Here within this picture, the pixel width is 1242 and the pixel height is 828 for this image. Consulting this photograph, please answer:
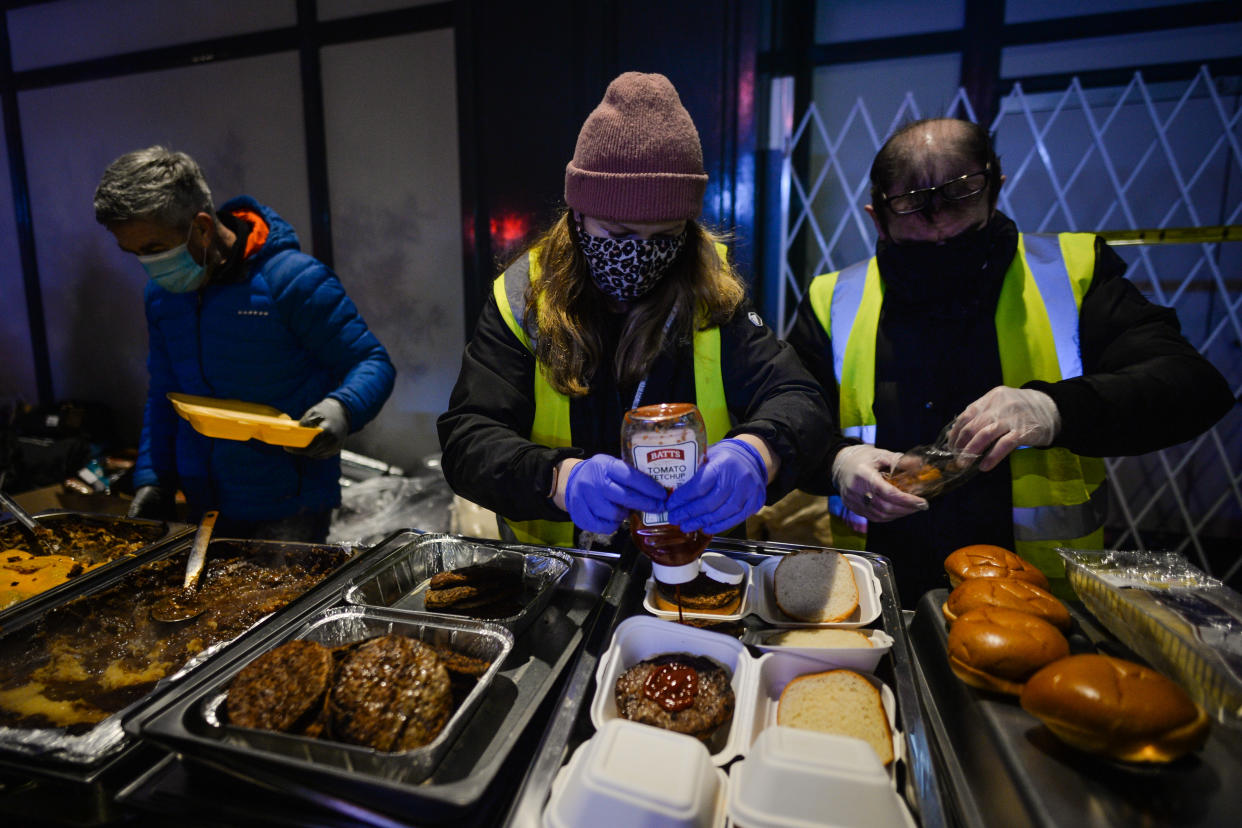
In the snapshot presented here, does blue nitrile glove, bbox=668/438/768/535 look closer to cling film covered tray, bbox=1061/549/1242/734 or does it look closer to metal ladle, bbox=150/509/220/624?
cling film covered tray, bbox=1061/549/1242/734

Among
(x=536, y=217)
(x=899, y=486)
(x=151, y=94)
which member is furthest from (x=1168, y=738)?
(x=151, y=94)

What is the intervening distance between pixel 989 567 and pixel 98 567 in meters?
1.96

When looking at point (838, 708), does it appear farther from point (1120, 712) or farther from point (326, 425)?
point (326, 425)

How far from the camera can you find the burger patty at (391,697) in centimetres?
94

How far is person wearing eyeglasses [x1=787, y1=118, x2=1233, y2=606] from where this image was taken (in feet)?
5.18

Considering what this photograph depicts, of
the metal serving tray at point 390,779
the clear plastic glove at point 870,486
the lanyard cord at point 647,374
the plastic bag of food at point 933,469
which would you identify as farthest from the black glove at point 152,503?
the plastic bag of food at point 933,469

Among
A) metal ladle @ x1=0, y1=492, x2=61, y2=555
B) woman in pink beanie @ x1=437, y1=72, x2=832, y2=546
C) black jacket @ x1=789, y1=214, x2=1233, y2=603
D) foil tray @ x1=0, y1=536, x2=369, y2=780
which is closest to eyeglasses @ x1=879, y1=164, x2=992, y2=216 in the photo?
black jacket @ x1=789, y1=214, x2=1233, y2=603

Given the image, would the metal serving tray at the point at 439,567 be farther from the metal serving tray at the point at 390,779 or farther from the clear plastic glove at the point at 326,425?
the clear plastic glove at the point at 326,425

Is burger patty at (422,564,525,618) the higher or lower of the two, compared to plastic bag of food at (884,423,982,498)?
lower

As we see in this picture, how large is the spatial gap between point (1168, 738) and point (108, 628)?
186 cm

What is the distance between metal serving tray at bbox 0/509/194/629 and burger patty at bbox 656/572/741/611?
128 cm

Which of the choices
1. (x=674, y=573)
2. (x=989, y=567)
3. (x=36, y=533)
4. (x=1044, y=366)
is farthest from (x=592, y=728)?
(x=36, y=533)

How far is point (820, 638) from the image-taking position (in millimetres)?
1178

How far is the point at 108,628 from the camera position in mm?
1386
